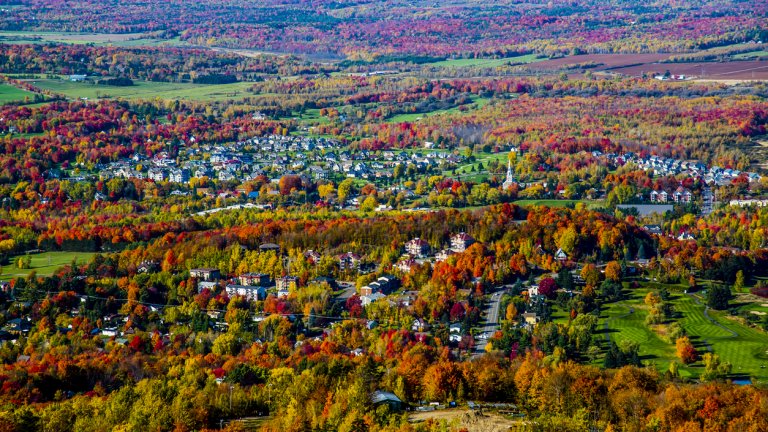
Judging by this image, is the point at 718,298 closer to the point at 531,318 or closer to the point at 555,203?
the point at 531,318

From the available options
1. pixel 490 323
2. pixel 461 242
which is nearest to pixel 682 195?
pixel 461 242

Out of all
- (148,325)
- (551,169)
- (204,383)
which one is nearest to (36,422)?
(204,383)

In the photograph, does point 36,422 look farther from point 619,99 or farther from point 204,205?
point 619,99

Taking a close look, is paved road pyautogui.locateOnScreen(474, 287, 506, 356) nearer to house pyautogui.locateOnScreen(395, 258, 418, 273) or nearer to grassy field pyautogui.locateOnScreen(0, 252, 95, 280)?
house pyautogui.locateOnScreen(395, 258, 418, 273)

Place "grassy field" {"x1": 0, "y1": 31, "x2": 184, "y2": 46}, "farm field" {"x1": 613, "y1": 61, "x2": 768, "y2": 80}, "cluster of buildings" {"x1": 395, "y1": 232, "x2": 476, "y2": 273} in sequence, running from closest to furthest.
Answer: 1. "cluster of buildings" {"x1": 395, "y1": 232, "x2": 476, "y2": 273}
2. "farm field" {"x1": 613, "y1": 61, "x2": 768, "y2": 80}
3. "grassy field" {"x1": 0, "y1": 31, "x2": 184, "y2": 46}

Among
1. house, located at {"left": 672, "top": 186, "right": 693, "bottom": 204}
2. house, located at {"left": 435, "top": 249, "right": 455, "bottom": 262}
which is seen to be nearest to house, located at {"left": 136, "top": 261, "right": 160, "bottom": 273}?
house, located at {"left": 435, "top": 249, "right": 455, "bottom": 262}

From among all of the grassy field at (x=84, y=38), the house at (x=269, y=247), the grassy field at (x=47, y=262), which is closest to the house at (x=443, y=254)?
the house at (x=269, y=247)
